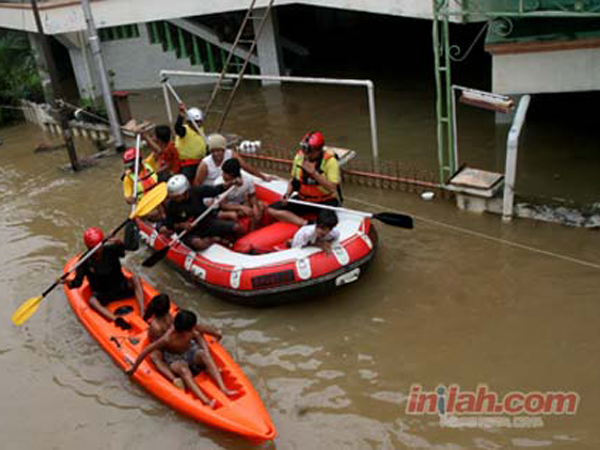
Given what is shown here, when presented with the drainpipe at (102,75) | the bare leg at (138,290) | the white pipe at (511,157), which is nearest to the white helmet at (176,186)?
the bare leg at (138,290)

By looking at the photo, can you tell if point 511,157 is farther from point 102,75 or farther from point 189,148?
point 102,75

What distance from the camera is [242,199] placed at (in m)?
7.41

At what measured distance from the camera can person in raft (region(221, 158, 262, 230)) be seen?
6.92 m

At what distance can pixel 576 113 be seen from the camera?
10.4m

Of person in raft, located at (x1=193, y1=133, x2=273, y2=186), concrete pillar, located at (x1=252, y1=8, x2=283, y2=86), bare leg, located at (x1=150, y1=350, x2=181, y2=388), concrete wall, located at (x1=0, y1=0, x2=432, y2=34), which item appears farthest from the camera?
concrete pillar, located at (x1=252, y1=8, x2=283, y2=86)

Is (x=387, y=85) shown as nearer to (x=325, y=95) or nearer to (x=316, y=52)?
(x=325, y=95)

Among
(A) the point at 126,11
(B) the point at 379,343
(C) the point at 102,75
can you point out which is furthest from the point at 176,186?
(A) the point at 126,11

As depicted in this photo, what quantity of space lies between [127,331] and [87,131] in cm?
802

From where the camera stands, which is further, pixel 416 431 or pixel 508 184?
pixel 508 184

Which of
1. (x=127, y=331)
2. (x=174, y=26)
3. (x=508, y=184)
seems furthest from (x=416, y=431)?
(x=174, y=26)

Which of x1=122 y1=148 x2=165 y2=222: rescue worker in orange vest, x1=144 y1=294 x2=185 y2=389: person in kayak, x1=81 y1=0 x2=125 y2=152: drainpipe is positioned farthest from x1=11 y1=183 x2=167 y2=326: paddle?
x1=81 y1=0 x2=125 y2=152: drainpipe

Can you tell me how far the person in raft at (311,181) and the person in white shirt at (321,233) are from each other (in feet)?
1.46

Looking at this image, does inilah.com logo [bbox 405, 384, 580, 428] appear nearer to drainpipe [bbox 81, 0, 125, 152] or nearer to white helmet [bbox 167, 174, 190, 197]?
white helmet [bbox 167, 174, 190, 197]

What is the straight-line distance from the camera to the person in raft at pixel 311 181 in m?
6.75
